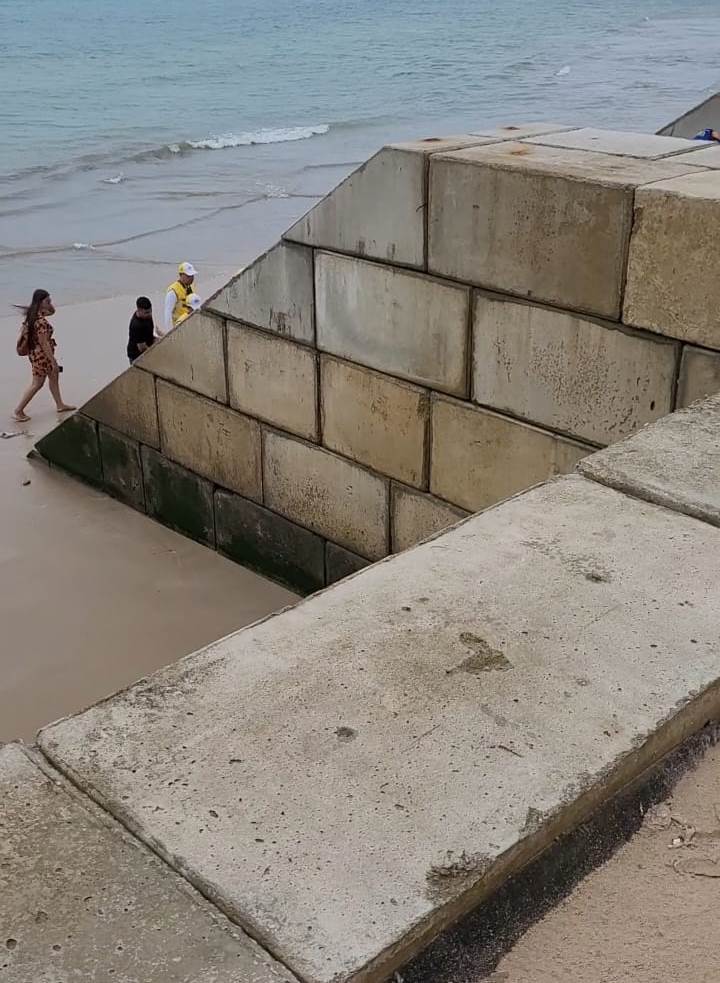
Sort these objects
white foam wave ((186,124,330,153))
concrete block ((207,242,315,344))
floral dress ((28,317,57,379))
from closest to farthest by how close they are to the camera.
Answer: concrete block ((207,242,315,344)), floral dress ((28,317,57,379)), white foam wave ((186,124,330,153))

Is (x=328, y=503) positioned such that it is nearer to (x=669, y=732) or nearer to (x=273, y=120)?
(x=669, y=732)

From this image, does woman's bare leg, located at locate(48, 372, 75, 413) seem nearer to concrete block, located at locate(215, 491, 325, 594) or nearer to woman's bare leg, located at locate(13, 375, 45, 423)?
woman's bare leg, located at locate(13, 375, 45, 423)

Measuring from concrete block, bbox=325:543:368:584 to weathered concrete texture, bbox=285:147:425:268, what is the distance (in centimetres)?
172

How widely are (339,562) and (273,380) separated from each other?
3.66 ft

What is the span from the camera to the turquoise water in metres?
20.0

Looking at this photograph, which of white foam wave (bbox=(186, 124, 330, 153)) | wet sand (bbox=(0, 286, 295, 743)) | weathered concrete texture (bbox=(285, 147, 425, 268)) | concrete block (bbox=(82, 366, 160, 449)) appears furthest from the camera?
white foam wave (bbox=(186, 124, 330, 153))

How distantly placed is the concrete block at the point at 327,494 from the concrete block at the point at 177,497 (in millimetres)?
717

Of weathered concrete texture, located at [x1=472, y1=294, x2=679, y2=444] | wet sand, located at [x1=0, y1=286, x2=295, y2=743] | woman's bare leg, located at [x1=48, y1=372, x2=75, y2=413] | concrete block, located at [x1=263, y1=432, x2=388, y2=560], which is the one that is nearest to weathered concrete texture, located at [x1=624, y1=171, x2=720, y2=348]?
weathered concrete texture, located at [x1=472, y1=294, x2=679, y2=444]

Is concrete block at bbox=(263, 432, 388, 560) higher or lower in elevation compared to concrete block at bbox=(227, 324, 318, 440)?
lower

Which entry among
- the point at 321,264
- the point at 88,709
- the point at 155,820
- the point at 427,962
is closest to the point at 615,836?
the point at 427,962

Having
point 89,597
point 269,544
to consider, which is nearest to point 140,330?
point 89,597

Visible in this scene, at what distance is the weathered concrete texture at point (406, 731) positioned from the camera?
5.71 feet

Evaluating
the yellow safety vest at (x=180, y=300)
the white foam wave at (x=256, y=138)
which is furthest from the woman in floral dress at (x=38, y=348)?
the white foam wave at (x=256, y=138)

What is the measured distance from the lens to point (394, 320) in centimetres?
542
